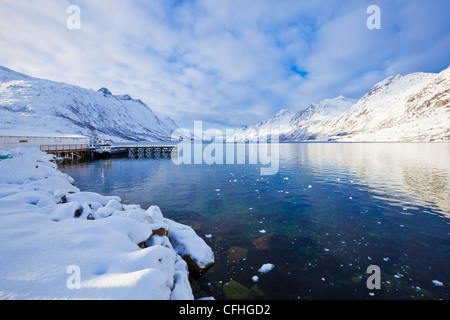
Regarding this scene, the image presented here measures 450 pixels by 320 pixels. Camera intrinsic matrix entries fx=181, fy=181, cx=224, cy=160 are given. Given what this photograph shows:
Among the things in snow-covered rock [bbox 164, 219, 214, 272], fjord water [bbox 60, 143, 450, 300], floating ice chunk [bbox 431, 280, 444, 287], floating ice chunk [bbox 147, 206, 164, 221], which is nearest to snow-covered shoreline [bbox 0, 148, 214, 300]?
snow-covered rock [bbox 164, 219, 214, 272]

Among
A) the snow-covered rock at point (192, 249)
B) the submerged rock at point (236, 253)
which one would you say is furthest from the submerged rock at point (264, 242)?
the snow-covered rock at point (192, 249)

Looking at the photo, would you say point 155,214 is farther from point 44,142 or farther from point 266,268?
point 44,142

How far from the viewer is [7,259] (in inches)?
159

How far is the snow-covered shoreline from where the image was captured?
144 inches

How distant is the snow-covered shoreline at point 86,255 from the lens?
3664 mm

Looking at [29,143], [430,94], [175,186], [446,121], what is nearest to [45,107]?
[29,143]

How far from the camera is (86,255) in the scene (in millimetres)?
4785

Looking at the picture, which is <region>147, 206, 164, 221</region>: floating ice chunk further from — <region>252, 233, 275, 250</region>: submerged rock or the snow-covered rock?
<region>252, 233, 275, 250</region>: submerged rock

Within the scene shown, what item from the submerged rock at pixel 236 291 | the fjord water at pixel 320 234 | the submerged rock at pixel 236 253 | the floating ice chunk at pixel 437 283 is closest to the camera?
the submerged rock at pixel 236 291

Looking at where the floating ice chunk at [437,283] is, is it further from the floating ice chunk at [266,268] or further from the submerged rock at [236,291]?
the submerged rock at [236,291]

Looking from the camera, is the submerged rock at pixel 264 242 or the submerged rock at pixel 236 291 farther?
the submerged rock at pixel 264 242
